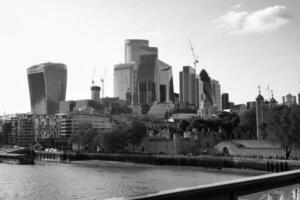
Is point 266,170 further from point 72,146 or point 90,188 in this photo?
point 72,146

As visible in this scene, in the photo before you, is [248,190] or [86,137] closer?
[248,190]

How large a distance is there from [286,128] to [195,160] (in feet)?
67.5

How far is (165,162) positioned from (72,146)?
88640 mm

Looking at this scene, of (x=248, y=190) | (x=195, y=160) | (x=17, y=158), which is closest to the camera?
(x=248, y=190)

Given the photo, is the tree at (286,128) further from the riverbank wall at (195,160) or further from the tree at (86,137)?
the tree at (86,137)

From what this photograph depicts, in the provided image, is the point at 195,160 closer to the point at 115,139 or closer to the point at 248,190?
the point at 115,139

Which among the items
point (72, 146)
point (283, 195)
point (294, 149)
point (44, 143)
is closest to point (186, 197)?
point (283, 195)

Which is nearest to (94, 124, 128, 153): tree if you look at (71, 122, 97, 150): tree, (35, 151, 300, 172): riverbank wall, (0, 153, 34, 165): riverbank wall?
(35, 151, 300, 172): riverbank wall

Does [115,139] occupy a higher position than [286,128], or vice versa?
[286,128]

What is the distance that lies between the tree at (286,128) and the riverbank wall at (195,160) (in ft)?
25.0

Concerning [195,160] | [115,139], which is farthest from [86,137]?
[195,160]

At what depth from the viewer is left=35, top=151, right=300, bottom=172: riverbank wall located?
7072 cm

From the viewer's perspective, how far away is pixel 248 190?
6703mm

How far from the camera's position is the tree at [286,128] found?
76.8 m
